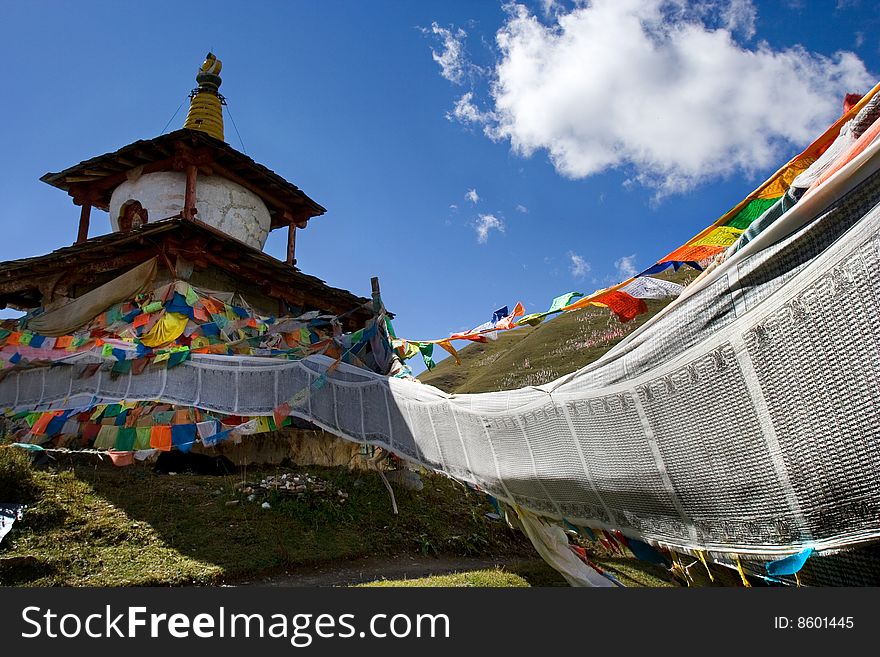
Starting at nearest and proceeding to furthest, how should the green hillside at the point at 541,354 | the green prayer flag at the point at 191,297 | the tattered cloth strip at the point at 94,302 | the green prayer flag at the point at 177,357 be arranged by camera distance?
the green prayer flag at the point at 177,357
the green prayer flag at the point at 191,297
the tattered cloth strip at the point at 94,302
the green hillside at the point at 541,354

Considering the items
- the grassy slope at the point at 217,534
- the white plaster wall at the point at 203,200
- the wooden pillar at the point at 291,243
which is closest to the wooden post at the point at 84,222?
the white plaster wall at the point at 203,200

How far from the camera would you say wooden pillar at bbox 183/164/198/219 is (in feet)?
42.9

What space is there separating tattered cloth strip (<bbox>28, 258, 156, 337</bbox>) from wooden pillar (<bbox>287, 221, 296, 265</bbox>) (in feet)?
14.0

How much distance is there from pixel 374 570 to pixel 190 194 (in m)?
9.23

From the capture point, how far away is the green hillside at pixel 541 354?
147ft

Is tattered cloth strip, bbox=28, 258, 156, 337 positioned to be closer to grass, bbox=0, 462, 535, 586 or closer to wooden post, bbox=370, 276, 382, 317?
grass, bbox=0, 462, 535, 586

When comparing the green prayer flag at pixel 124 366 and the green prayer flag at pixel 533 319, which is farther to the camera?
the green prayer flag at pixel 124 366

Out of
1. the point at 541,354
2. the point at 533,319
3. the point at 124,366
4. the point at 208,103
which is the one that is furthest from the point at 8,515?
the point at 541,354

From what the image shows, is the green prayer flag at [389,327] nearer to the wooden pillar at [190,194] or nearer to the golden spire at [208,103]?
the wooden pillar at [190,194]

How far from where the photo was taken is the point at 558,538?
5434 millimetres

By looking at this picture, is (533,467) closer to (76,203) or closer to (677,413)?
(677,413)

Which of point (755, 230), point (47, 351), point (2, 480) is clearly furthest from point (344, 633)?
point (47, 351)

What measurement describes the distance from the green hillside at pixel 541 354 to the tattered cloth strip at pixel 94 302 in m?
30.4

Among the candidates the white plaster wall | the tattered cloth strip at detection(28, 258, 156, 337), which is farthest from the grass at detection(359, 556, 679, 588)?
the white plaster wall
